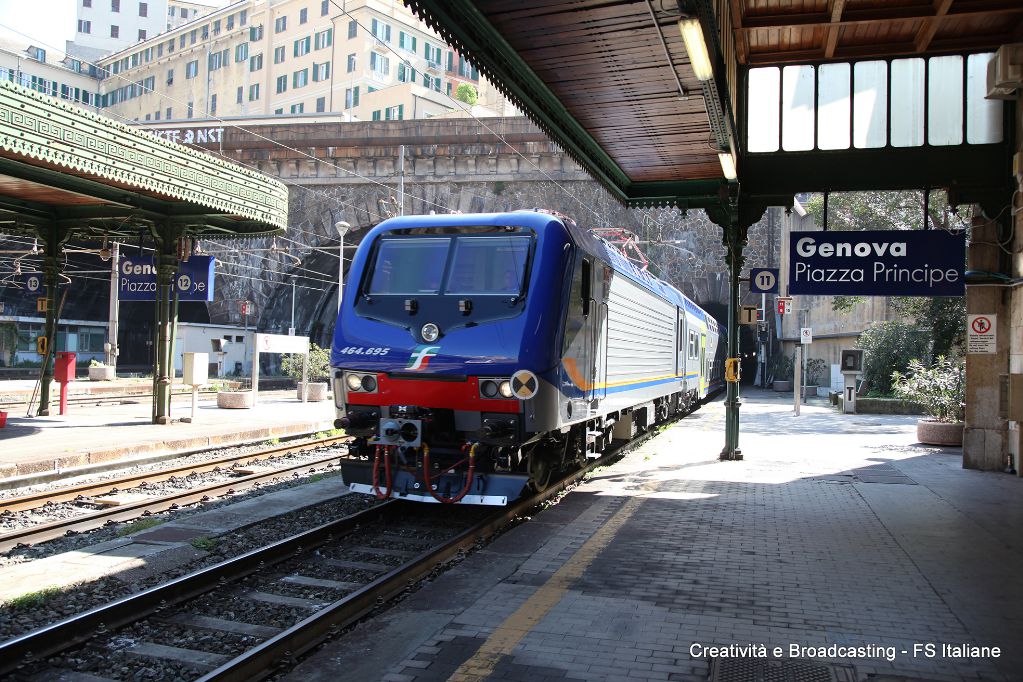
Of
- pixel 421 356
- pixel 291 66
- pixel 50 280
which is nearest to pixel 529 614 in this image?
pixel 421 356

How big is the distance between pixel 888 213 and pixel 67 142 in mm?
24594

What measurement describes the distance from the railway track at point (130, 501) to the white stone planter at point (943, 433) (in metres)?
11.5

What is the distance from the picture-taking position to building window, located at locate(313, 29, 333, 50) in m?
65.8

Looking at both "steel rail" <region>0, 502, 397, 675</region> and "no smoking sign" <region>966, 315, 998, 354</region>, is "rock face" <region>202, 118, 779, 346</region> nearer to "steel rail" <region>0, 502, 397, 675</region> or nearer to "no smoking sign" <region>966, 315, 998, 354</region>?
"no smoking sign" <region>966, 315, 998, 354</region>

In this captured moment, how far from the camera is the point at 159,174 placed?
14.2m

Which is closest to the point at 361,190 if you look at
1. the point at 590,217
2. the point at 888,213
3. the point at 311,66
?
the point at 590,217

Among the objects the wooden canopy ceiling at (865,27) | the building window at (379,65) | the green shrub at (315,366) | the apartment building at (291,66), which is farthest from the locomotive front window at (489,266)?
the building window at (379,65)

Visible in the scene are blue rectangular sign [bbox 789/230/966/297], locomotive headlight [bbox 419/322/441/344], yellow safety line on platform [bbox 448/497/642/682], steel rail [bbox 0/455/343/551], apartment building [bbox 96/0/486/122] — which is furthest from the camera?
apartment building [bbox 96/0/486/122]

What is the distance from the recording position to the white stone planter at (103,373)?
3447 centimetres

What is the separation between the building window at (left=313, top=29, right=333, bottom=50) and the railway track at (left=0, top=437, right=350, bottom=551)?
2321 inches

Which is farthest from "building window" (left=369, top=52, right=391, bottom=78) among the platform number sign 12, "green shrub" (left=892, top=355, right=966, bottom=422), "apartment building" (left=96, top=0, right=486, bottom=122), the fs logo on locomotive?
the fs logo on locomotive

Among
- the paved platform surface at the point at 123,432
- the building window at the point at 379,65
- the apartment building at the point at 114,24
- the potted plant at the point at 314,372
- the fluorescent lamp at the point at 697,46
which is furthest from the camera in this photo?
the apartment building at the point at 114,24

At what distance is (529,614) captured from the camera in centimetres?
534

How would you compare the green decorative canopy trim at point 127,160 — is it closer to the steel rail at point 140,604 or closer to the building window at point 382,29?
the steel rail at point 140,604
